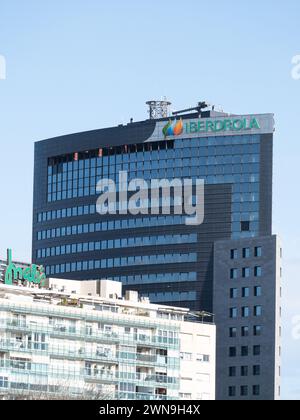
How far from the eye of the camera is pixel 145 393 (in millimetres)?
195750

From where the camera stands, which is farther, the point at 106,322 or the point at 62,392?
the point at 106,322

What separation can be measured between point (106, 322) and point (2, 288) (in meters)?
13.1

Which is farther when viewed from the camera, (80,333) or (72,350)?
(80,333)

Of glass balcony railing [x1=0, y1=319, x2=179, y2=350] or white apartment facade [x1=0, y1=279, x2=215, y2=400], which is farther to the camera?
glass balcony railing [x1=0, y1=319, x2=179, y2=350]

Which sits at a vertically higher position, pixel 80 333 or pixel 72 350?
pixel 80 333

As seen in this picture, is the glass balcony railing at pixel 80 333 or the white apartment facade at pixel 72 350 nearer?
the white apartment facade at pixel 72 350
